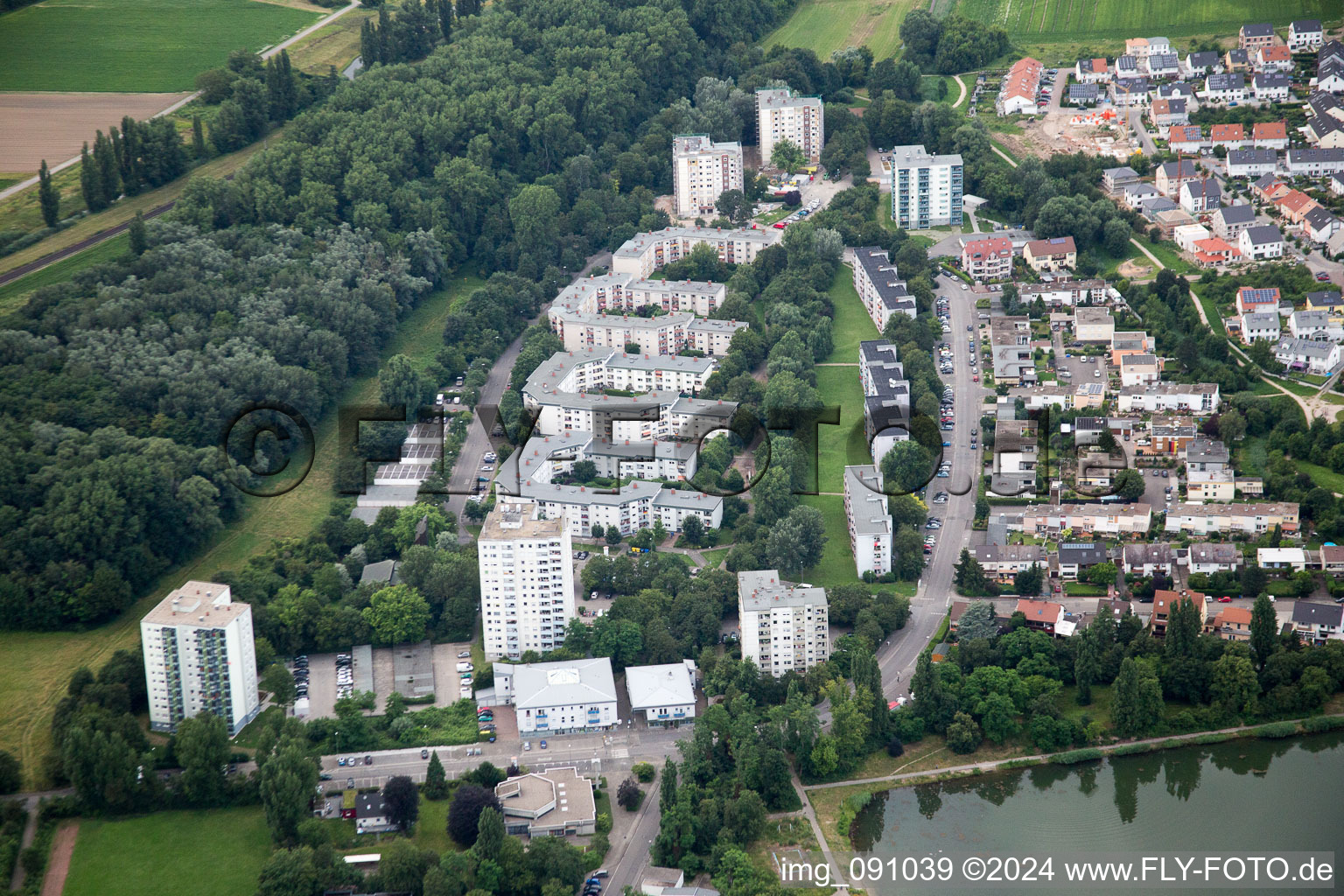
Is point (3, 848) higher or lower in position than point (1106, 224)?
lower

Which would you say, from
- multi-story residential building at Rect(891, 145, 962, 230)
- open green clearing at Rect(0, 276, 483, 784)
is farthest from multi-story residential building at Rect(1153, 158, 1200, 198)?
open green clearing at Rect(0, 276, 483, 784)

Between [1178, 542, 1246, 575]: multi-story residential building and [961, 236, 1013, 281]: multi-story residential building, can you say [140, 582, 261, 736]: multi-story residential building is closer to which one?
[1178, 542, 1246, 575]: multi-story residential building

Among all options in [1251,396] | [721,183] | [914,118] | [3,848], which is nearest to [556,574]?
[3,848]

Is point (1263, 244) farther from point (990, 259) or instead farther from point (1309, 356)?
point (990, 259)

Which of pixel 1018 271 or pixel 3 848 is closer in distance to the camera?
pixel 3 848

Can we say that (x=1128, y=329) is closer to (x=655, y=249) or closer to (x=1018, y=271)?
(x=1018, y=271)

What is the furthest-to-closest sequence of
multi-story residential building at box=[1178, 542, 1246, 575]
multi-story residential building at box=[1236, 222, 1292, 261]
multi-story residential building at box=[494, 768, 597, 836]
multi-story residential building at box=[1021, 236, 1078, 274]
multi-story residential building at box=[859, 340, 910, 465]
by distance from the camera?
multi-story residential building at box=[1021, 236, 1078, 274], multi-story residential building at box=[1236, 222, 1292, 261], multi-story residential building at box=[859, 340, 910, 465], multi-story residential building at box=[1178, 542, 1246, 575], multi-story residential building at box=[494, 768, 597, 836]

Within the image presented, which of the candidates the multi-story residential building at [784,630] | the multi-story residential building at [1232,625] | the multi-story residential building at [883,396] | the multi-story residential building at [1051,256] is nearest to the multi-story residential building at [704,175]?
the multi-story residential building at [1051,256]
